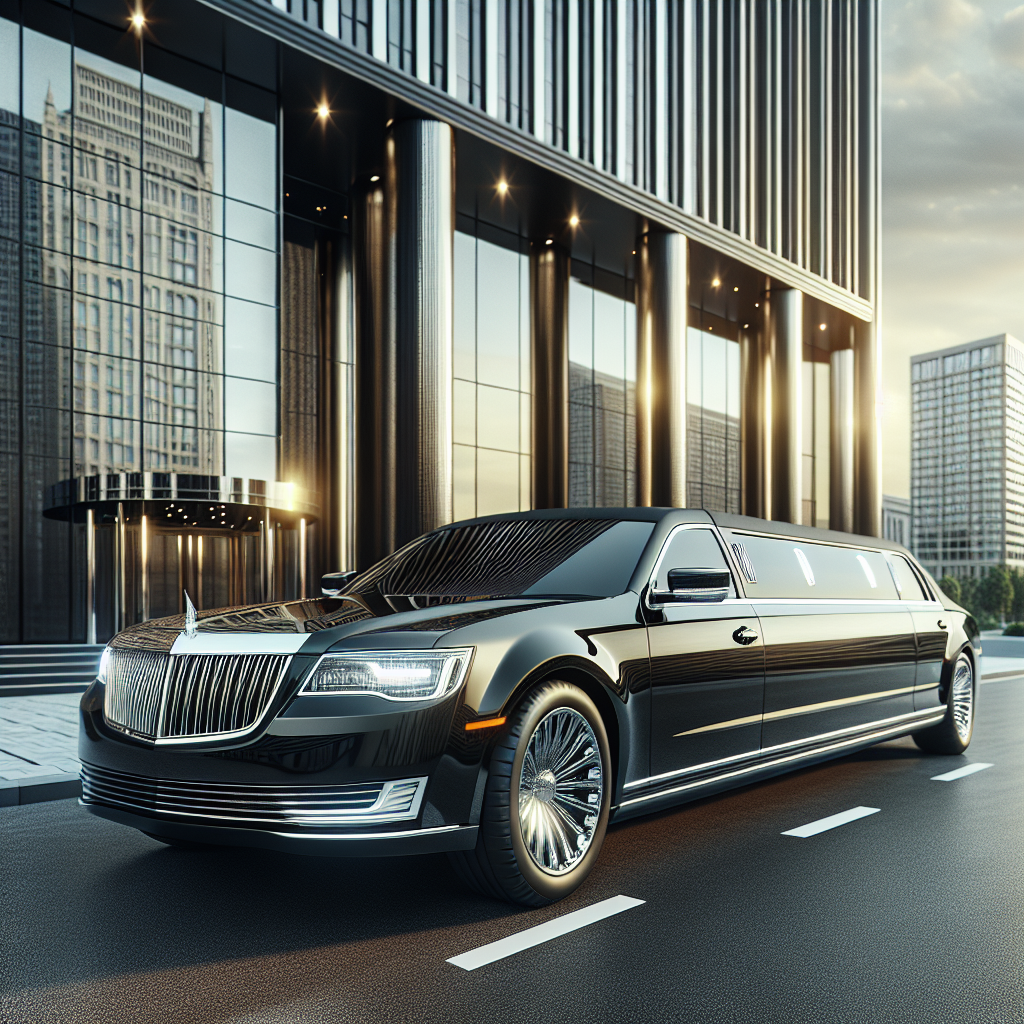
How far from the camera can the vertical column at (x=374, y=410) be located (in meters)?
21.4

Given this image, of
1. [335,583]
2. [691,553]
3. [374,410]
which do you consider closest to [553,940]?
[691,553]

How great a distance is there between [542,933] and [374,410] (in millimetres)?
18216

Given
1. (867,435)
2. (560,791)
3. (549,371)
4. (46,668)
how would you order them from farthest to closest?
(867,435), (549,371), (46,668), (560,791)

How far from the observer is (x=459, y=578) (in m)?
5.50

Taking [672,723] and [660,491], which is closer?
[672,723]

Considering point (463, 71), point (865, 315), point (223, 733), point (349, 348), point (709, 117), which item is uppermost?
point (709, 117)

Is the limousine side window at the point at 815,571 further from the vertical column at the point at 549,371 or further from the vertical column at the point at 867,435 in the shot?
the vertical column at the point at 867,435

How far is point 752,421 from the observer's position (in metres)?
38.7

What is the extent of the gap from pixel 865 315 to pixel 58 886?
39.0 meters

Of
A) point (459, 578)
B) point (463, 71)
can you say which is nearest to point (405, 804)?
point (459, 578)

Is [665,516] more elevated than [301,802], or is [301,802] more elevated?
[665,516]

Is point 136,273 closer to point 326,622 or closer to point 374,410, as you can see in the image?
point 374,410

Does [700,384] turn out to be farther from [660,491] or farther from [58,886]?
[58,886]

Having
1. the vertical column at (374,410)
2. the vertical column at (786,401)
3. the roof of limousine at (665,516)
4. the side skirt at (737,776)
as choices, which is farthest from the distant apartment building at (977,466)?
the roof of limousine at (665,516)
